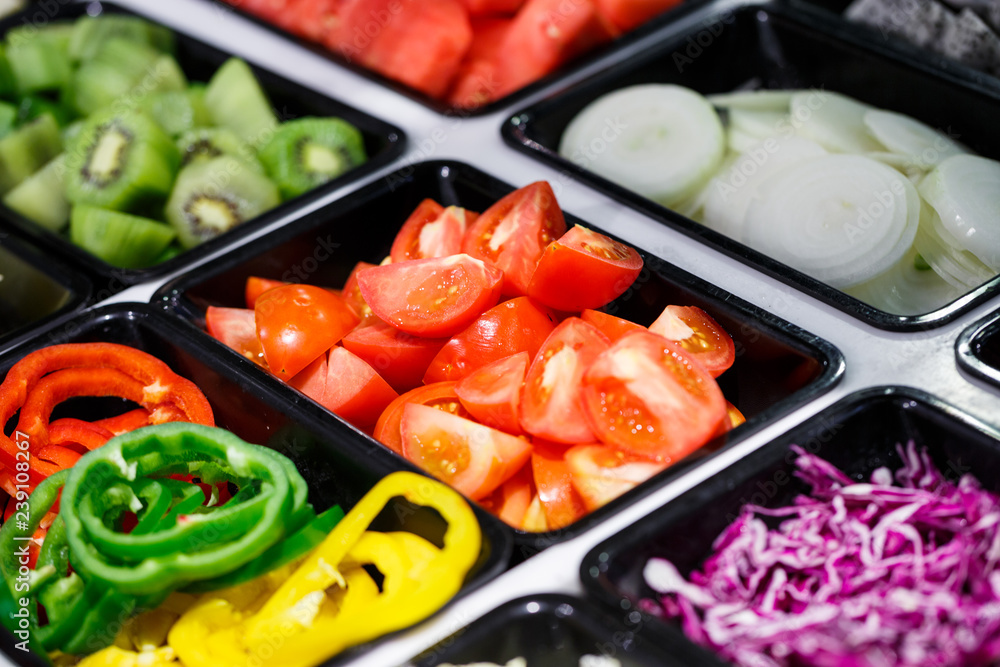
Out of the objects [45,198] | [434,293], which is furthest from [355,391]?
[45,198]

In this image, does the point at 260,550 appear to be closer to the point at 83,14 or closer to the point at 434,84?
the point at 434,84

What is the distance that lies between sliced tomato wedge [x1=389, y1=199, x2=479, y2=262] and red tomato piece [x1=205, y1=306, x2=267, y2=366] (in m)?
0.31

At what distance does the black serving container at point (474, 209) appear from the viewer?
1.54 metres

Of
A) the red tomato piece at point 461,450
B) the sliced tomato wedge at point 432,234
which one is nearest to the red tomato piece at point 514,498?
the red tomato piece at point 461,450

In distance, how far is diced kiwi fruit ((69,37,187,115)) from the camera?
105 inches

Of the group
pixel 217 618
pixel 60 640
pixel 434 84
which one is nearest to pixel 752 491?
pixel 217 618

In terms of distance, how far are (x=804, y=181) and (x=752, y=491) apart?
795 mm

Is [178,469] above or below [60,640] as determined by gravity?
above

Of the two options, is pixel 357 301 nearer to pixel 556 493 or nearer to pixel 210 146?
pixel 556 493

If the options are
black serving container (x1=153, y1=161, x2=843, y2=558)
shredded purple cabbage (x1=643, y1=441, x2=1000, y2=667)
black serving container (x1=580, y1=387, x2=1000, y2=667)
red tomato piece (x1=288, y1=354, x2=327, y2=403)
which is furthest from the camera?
red tomato piece (x1=288, y1=354, x2=327, y2=403)

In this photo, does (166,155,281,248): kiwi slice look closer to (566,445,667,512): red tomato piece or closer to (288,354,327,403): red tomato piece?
(288,354,327,403): red tomato piece

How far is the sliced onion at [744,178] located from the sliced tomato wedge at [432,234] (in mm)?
510

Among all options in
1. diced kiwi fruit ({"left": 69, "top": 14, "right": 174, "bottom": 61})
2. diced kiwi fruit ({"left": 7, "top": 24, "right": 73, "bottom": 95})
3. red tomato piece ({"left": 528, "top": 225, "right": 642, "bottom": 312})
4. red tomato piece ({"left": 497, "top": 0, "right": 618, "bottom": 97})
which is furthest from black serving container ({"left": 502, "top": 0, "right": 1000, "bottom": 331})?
diced kiwi fruit ({"left": 7, "top": 24, "right": 73, "bottom": 95})

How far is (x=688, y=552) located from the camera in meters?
1.40
